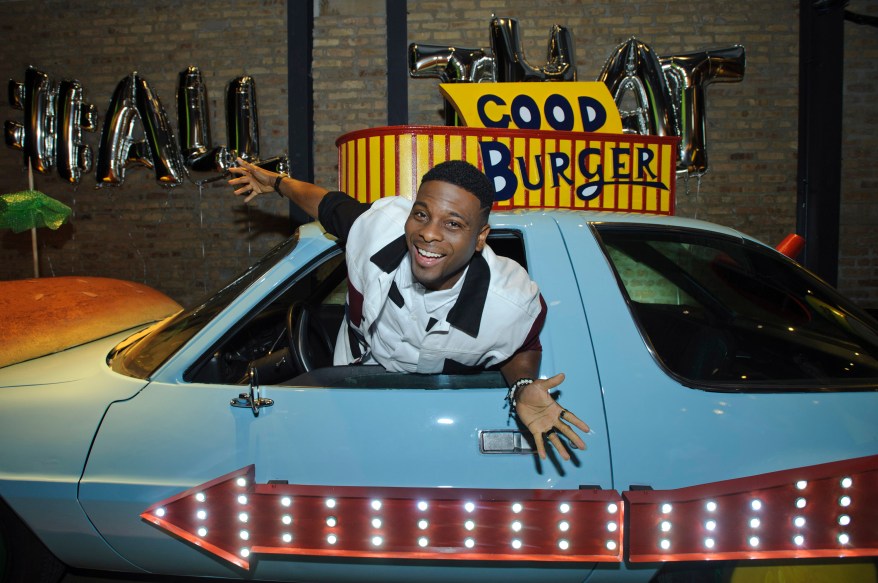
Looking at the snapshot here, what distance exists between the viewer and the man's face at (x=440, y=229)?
167 centimetres

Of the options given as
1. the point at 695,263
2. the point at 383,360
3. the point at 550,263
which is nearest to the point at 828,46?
the point at 695,263

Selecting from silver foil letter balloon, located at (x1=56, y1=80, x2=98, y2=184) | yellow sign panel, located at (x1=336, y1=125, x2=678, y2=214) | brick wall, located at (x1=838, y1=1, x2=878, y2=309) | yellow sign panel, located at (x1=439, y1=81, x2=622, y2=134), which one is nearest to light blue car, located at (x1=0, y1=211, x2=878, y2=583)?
yellow sign panel, located at (x1=336, y1=125, x2=678, y2=214)

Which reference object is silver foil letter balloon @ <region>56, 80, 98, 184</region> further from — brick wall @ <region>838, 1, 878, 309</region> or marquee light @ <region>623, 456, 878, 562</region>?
brick wall @ <region>838, 1, 878, 309</region>

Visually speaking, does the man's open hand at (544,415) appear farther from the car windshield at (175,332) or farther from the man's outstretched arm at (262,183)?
the man's outstretched arm at (262,183)

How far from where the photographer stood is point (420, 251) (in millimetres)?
1680

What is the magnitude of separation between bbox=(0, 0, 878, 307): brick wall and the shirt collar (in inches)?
183

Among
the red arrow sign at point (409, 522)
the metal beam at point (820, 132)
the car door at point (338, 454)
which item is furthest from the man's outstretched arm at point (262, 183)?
the metal beam at point (820, 132)

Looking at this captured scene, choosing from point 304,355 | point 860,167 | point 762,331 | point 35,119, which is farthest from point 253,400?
point 860,167

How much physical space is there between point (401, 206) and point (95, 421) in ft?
3.57

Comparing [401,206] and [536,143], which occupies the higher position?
[536,143]

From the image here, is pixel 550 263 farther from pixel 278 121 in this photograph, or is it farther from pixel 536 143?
pixel 278 121

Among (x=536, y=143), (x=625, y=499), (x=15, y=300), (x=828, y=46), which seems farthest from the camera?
(x=828, y=46)

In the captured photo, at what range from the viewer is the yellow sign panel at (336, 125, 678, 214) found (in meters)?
2.23

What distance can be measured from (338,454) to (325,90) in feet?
17.4
